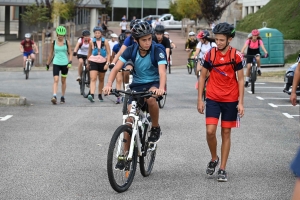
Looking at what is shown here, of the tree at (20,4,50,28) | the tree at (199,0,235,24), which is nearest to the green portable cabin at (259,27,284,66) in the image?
the tree at (20,4,50,28)

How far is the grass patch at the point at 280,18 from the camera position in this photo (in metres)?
35.2

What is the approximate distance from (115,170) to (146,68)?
1377 millimetres

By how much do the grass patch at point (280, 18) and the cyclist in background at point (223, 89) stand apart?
26.5 m

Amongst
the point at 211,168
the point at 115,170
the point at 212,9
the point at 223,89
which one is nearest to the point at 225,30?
the point at 223,89

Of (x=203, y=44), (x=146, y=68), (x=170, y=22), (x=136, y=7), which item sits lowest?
(x=146, y=68)

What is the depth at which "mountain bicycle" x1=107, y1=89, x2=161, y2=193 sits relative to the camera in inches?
277

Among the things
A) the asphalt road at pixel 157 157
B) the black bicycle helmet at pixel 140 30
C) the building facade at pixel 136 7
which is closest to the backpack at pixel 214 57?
the black bicycle helmet at pixel 140 30

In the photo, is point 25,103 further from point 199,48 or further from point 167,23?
point 167,23

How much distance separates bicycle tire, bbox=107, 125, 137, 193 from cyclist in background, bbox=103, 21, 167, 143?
0.62 m

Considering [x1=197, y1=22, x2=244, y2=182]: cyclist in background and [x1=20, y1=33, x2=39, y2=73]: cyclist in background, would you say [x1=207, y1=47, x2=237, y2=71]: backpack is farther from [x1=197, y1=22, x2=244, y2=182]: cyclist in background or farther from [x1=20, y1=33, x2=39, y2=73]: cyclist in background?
[x1=20, y1=33, x2=39, y2=73]: cyclist in background

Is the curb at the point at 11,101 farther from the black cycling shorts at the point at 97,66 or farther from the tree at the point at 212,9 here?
the tree at the point at 212,9

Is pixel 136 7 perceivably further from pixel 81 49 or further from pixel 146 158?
pixel 146 158

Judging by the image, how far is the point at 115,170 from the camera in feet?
23.4

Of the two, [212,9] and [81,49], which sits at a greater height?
[212,9]
